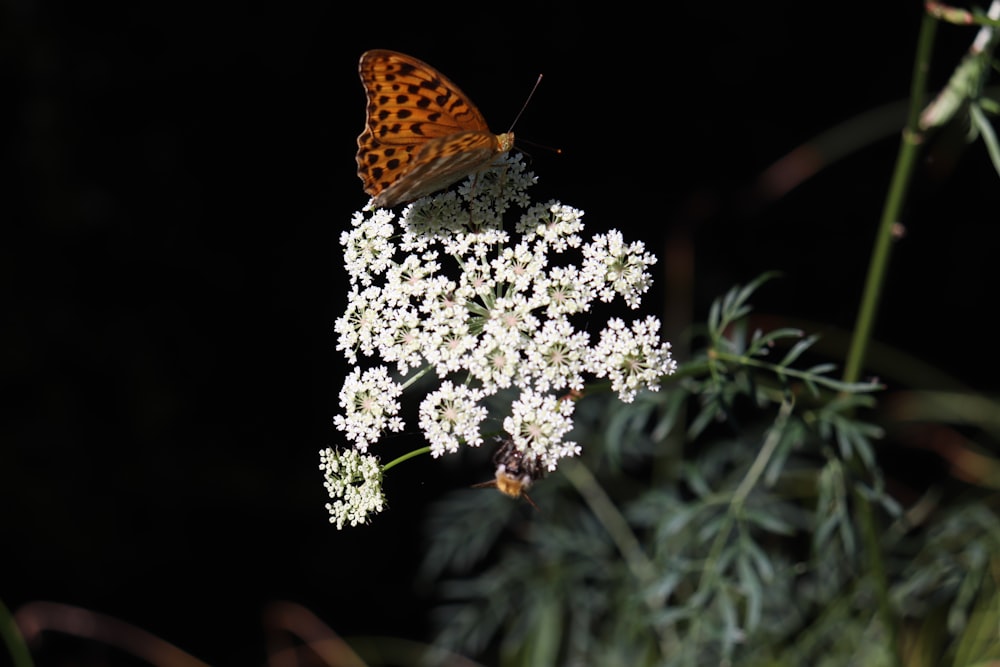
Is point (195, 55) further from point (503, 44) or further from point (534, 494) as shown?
point (534, 494)

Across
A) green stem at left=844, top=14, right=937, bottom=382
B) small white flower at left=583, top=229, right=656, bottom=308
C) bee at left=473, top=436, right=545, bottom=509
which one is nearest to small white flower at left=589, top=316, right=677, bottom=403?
small white flower at left=583, top=229, right=656, bottom=308

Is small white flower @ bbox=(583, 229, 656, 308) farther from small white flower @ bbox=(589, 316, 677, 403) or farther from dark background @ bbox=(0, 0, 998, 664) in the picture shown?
dark background @ bbox=(0, 0, 998, 664)

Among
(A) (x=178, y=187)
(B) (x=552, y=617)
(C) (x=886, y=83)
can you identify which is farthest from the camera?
(C) (x=886, y=83)

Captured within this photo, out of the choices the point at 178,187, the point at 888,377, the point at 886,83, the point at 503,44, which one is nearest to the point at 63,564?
Answer: the point at 178,187

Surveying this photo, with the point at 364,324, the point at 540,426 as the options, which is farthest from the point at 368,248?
the point at 540,426

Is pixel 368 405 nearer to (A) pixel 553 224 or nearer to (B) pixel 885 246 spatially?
(A) pixel 553 224

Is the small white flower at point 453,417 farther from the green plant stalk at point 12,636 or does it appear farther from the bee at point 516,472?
the green plant stalk at point 12,636
